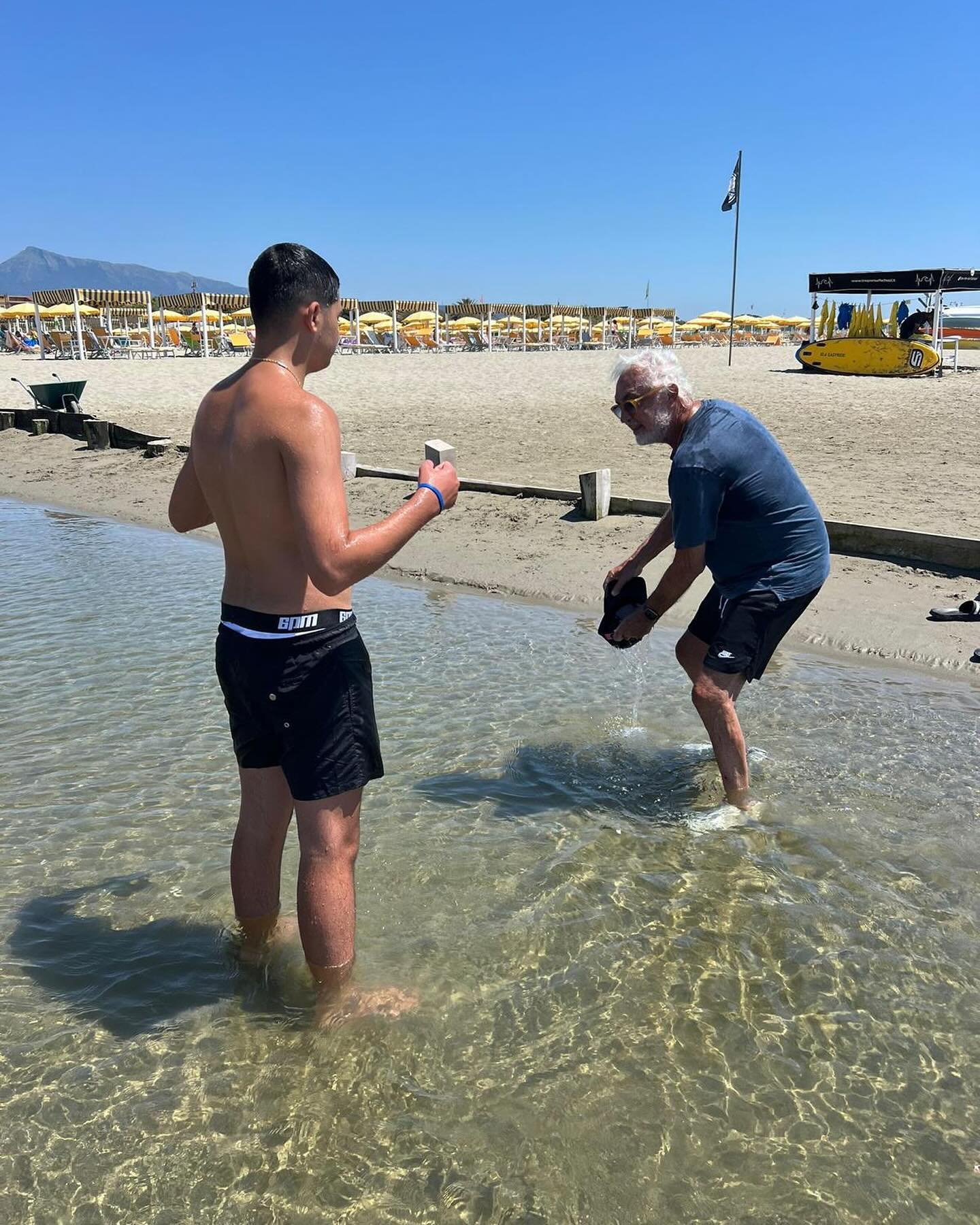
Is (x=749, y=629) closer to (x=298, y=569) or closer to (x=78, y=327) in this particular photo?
(x=298, y=569)

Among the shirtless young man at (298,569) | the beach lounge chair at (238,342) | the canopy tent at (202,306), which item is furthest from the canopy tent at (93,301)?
the shirtless young man at (298,569)

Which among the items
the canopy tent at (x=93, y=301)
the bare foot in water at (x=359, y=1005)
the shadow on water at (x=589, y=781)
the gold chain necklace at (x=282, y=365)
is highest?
the canopy tent at (x=93, y=301)

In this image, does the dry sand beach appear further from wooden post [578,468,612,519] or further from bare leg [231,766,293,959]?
bare leg [231,766,293,959]

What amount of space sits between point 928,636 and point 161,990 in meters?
5.45

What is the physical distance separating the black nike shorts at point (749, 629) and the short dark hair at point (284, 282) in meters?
2.15

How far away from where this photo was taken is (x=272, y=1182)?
239cm

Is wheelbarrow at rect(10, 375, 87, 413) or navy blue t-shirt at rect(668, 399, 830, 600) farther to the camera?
wheelbarrow at rect(10, 375, 87, 413)

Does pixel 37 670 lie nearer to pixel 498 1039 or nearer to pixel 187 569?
pixel 187 569

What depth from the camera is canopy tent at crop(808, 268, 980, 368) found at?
26000mm

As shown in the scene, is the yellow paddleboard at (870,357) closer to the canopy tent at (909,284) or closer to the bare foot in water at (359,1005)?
the canopy tent at (909,284)

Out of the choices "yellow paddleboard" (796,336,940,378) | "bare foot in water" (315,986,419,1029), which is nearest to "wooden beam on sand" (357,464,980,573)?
"bare foot in water" (315,986,419,1029)

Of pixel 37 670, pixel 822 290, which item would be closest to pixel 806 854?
pixel 37 670

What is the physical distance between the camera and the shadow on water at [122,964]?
3.03 meters

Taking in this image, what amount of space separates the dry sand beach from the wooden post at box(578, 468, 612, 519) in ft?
0.42
